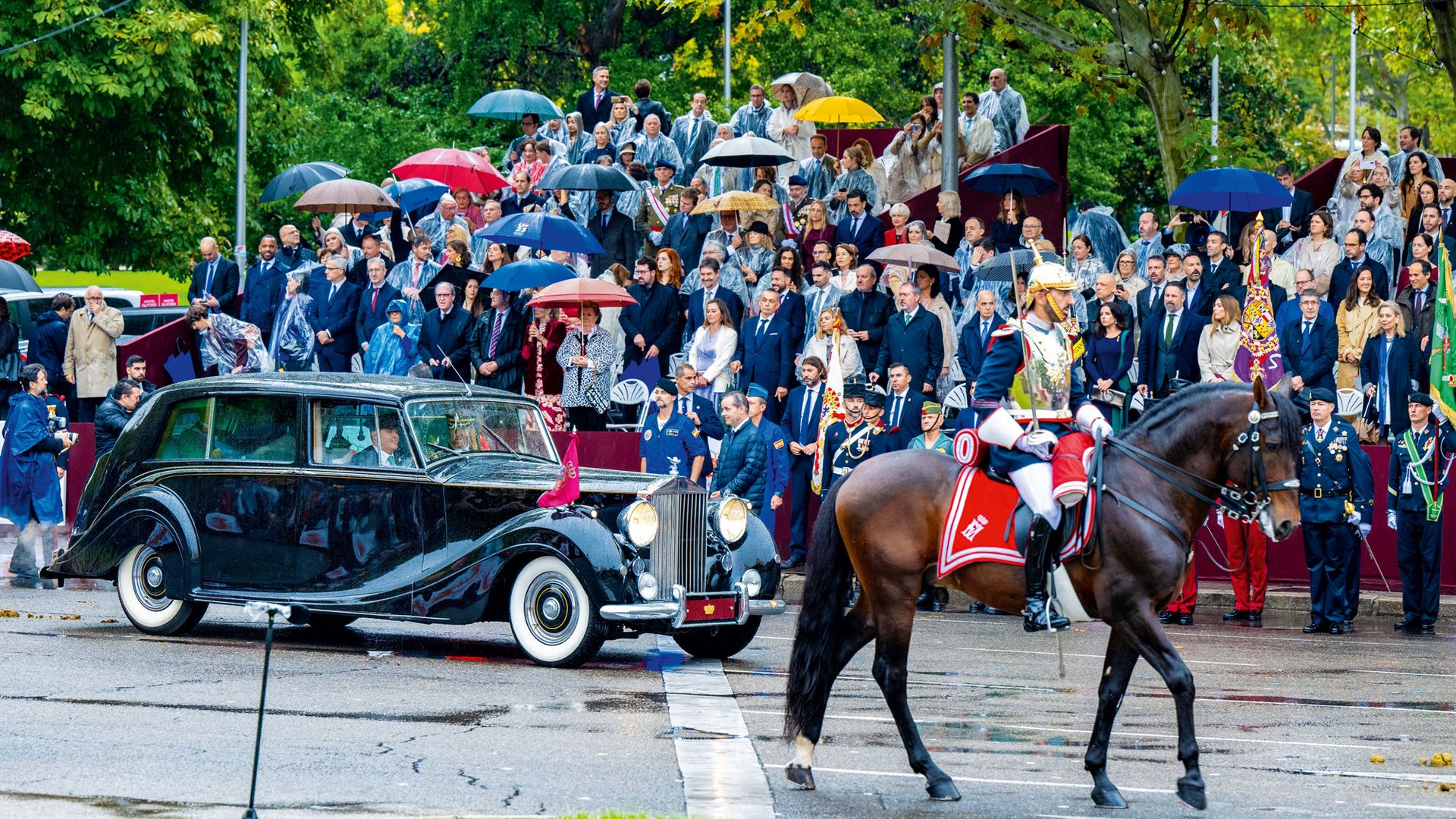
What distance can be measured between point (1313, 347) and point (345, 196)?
40.7 ft

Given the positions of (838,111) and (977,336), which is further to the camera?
(838,111)

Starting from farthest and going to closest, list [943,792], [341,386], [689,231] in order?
[689,231] < [341,386] < [943,792]

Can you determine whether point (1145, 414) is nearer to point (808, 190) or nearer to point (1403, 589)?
point (1403, 589)

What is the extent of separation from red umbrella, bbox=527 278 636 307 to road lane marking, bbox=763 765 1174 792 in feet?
37.2

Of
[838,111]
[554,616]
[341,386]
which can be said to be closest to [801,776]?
[554,616]

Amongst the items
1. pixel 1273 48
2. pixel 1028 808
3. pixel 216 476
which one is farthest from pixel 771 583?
pixel 1273 48

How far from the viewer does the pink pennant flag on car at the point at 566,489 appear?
13656mm

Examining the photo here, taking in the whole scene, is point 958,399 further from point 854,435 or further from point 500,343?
point 500,343

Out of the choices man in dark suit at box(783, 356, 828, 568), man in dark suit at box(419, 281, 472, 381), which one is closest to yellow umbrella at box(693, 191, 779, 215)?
man in dark suit at box(419, 281, 472, 381)

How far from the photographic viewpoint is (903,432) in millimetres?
18875

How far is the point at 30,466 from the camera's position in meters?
19.0

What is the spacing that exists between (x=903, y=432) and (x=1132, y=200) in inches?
1063

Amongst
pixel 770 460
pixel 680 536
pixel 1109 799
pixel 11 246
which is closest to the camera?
pixel 1109 799

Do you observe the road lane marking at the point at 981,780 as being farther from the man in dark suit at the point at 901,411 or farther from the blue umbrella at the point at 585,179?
the blue umbrella at the point at 585,179
